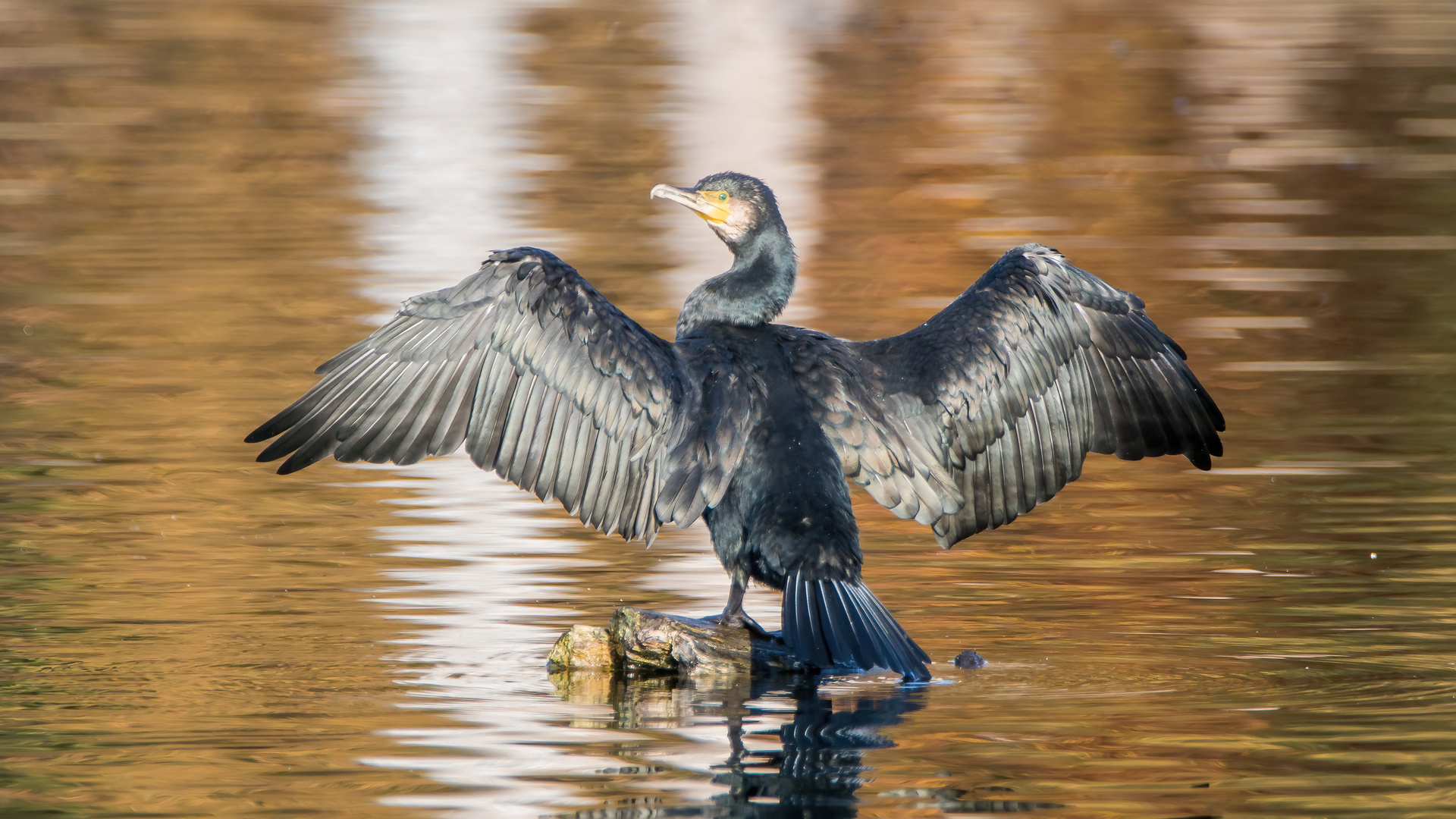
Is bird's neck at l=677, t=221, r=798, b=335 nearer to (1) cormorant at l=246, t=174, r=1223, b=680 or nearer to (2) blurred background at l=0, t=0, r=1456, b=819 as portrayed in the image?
(1) cormorant at l=246, t=174, r=1223, b=680

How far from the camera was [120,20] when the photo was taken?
1465 inches

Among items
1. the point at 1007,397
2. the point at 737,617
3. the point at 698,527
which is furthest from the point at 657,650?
the point at 698,527

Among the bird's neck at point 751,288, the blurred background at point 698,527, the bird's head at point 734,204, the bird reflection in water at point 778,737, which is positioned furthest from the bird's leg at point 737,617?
the bird's head at point 734,204

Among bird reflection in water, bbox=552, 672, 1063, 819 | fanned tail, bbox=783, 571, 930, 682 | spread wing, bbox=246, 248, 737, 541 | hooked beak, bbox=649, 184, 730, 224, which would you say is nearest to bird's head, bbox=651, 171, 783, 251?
hooked beak, bbox=649, 184, 730, 224

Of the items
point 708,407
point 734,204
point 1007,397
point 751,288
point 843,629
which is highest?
point 734,204

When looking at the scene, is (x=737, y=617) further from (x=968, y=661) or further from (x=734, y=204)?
(x=734, y=204)

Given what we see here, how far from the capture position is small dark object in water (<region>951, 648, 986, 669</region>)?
23.2 ft

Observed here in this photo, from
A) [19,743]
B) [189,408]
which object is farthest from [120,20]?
[19,743]

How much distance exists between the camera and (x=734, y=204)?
26.4ft

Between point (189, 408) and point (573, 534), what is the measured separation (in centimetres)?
348

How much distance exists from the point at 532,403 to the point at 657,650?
989 mm

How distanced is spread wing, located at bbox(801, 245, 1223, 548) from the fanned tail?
2.48ft

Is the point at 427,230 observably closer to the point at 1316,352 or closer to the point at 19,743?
the point at 1316,352

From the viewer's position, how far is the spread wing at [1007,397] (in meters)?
7.73
